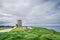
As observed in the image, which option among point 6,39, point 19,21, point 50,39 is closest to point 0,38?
point 6,39

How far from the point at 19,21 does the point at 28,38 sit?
116 inches

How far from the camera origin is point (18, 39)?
3328 millimetres

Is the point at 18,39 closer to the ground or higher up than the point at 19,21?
closer to the ground

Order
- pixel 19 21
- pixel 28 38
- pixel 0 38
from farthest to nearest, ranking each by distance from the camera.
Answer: pixel 19 21, pixel 0 38, pixel 28 38

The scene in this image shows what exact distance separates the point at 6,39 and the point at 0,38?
1.05 ft

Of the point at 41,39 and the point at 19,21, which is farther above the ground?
the point at 19,21

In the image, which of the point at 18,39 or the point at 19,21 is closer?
the point at 18,39

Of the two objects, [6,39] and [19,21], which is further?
[19,21]

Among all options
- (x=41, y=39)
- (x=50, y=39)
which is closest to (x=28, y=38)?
(x=41, y=39)

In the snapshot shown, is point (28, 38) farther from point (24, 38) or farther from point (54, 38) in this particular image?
point (54, 38)

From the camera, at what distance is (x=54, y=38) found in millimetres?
3293

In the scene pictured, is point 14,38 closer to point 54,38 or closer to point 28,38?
point 28,38

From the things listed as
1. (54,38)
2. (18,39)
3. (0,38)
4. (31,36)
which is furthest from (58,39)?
(0,38)

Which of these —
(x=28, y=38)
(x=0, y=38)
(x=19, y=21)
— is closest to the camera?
(x=28, y=38)
